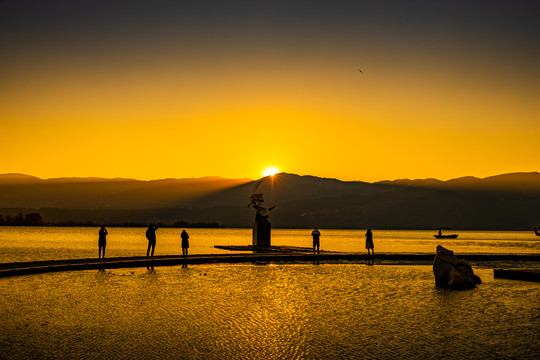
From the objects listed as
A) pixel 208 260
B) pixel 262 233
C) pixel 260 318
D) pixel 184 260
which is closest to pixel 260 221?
pixel 262 233

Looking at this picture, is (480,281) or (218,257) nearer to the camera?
(480,281)

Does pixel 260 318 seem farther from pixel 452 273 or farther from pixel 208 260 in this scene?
pixel 208 260

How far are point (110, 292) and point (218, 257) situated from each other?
18.2m

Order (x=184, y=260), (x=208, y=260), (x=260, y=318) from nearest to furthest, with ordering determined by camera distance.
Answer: (x=260, y=318), (x=184, y=260), (x=208, y=260)

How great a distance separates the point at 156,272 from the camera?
31.5 m

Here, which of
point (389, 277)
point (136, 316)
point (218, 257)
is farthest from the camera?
point (218, 257)

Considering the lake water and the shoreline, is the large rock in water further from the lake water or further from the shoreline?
the shoreline

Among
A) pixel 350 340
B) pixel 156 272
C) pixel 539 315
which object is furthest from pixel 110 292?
pixel 539 315

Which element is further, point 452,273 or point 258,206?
point 258,206

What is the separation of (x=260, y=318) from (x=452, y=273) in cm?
1275

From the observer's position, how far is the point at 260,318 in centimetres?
1673

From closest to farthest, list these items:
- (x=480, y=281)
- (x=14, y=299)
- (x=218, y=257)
Answer: (x=14, y=299)
(x=480, y=281)
(x=218, y=257)

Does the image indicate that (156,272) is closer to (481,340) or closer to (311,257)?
(311,257)

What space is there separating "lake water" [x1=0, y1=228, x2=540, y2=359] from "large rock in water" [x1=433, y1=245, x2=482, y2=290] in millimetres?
779
